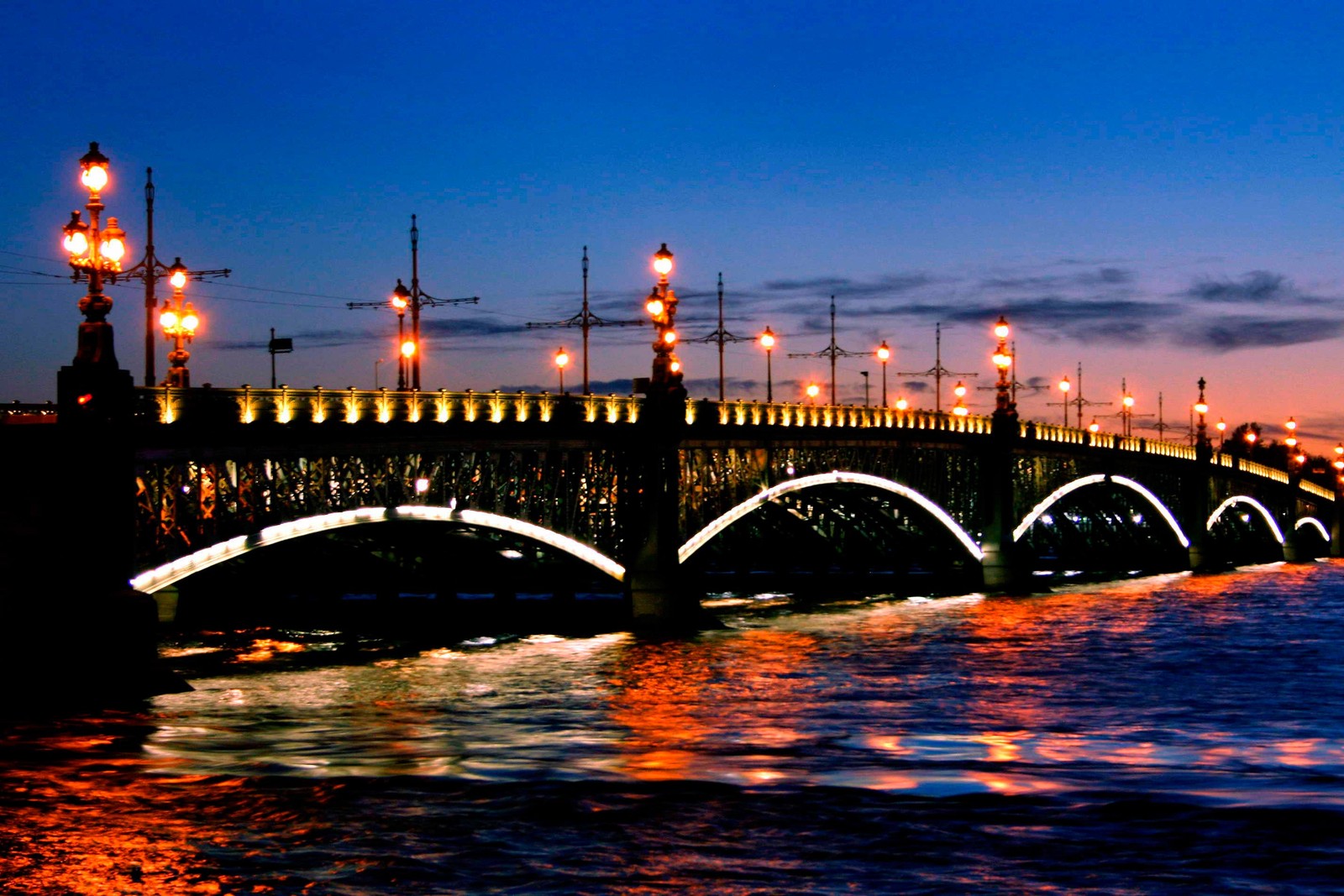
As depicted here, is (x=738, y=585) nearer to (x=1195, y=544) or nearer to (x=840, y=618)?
(x=840, y=618)

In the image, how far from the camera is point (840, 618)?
6631 centimetres

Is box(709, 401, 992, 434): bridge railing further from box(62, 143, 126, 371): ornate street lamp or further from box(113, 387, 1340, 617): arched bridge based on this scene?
box(62, 143, 126, 371): ornate street lamp

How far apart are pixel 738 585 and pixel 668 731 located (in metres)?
62.6

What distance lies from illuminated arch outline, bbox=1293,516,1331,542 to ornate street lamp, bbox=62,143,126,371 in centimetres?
12198

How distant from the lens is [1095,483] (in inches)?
3967

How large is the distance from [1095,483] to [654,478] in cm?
5011

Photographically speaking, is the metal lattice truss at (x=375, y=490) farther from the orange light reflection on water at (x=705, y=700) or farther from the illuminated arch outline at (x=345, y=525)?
the orange light reflection on water at (x=705, y=700)

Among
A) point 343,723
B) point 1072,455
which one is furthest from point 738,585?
point 343,723

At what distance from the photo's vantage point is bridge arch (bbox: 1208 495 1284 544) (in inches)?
4761

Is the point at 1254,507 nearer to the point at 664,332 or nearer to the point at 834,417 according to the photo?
the point at 834,417

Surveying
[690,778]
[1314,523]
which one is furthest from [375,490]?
[1314,523]

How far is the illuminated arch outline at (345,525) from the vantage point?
126ft

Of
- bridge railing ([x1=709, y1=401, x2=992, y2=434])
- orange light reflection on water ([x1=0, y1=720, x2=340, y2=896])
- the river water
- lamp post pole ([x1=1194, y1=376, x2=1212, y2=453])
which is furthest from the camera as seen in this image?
lamp post pole ([x1=1194, y1=376, x2=1212, y2=453])

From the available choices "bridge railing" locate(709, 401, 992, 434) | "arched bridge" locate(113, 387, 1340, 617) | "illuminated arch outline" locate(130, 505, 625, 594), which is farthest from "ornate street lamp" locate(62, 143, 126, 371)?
"bridge railing" locate(709, 401, 992, 434)
